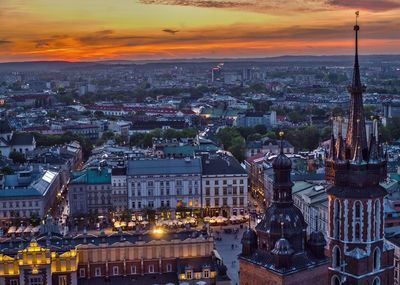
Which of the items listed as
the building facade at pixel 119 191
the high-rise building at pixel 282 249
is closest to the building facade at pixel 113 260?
the high-rise building at pixel 282 249

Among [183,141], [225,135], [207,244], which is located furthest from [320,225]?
[225,135]

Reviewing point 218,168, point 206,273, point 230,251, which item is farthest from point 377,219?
point 218,168

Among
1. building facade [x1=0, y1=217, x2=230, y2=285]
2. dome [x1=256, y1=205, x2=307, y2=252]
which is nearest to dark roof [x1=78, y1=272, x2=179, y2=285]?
building facade [x1=0, y1=217, x2=230, y2=285]

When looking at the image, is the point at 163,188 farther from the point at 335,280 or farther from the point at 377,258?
the point at 377,258

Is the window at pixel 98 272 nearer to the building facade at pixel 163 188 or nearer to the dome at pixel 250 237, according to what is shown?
the dome at pixel 250 237

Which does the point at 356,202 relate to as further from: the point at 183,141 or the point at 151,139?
the point at 151,139
